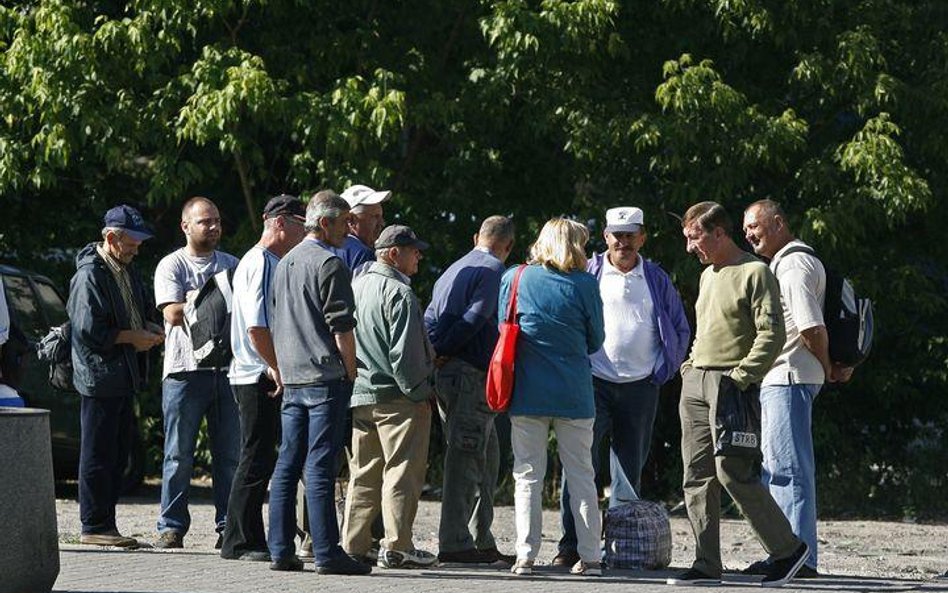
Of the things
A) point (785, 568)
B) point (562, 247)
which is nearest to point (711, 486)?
point (785, 568)

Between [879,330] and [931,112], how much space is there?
6.40 feet

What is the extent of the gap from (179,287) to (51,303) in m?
3.72

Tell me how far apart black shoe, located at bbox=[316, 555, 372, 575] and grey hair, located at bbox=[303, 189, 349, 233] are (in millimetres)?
1706

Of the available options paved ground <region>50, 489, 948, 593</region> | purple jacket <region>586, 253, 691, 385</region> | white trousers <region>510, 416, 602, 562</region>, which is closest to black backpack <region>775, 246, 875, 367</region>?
purple jacket <region>586, 253, 691, 385</region>

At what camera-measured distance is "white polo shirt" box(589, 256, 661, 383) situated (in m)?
10.5

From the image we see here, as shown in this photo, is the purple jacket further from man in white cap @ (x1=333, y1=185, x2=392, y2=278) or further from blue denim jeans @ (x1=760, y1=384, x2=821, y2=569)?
man in white cap @ (x1=333, y1=185, x2=392, y2=278)

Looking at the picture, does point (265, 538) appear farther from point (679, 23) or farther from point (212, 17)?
point (679, 23)

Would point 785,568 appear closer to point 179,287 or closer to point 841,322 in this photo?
point 841,322

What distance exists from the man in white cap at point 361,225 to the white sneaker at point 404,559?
5.15ft

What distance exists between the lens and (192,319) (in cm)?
1059

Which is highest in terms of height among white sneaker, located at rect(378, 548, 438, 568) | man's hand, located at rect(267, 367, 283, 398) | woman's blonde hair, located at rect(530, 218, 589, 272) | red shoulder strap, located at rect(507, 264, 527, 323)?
woman's blonde hair, located at rect(530, 218, 589, 272)

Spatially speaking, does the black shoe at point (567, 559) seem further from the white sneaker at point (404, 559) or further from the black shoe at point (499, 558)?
the white sneaker at point (404, 559)

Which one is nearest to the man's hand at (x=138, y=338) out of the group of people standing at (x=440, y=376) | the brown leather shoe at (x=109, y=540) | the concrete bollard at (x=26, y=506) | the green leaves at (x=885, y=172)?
the group of people standing at (x=440, y=376)

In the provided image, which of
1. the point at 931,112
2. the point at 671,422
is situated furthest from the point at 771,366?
the point at 671,422
